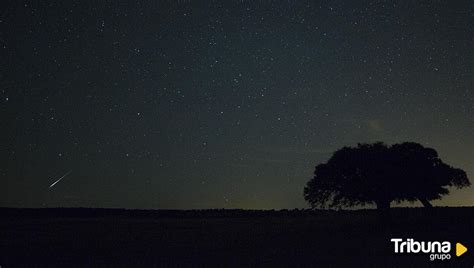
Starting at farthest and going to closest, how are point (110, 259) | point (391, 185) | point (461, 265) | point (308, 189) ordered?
point (308, 189) < point (391, 185) < point (110, 259) < point (461, 265)

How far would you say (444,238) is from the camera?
27.3 m

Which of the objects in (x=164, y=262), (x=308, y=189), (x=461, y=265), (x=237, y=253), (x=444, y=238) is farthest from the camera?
(x=308, y=189)

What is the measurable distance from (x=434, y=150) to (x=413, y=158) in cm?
186

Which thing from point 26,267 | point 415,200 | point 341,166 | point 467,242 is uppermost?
point 341,166

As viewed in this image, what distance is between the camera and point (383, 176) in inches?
1223

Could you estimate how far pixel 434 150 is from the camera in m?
32.6

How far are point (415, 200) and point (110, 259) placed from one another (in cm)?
1950

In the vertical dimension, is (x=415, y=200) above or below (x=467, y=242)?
above

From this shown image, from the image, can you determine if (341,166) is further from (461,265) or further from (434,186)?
(461,265)

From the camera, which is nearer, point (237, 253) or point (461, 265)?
point (461, 265)

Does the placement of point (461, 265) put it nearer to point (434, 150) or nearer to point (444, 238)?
point (444, 238)

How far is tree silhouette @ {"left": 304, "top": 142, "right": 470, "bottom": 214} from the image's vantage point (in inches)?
1227

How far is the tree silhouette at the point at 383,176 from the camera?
102ft

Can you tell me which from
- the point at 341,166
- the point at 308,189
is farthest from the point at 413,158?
the point at 308,189
